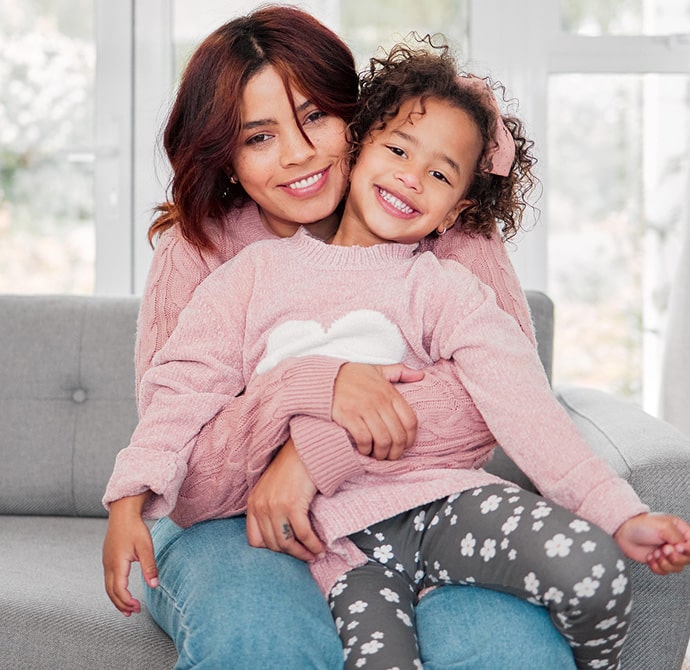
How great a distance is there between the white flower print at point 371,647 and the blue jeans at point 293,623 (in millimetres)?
36

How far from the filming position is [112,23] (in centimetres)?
271

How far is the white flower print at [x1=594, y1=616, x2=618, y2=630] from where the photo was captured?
3.72 feet

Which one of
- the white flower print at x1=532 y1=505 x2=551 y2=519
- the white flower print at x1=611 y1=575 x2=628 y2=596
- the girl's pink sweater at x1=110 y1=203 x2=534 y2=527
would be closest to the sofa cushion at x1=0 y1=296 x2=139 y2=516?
the girl's pink sweater at x1=110 y1=203 x2=534 y2=527

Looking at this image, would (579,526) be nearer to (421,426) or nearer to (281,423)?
(421,426)

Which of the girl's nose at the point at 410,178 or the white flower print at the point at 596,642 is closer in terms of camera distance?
the white flower print at the point at 596,642

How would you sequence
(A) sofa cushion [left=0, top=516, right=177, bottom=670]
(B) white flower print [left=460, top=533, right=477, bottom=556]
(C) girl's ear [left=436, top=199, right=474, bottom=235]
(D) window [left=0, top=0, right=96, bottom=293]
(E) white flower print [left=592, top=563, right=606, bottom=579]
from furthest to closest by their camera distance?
(D) window [left=0, top=0, right=96, bottom=293] → (C) girl's ear [left=436, top=199, right=474, bottom=235] → (A) sofa cushion [left=0, top=516, right=177, bottom=670] → (B) white flower print [left=460, top=533, right=477, bottom=556] → (E) white flower print [left=592, top=563, right=606, bottom=579]

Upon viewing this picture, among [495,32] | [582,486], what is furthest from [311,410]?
[495,32]

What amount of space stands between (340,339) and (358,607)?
1.22ft

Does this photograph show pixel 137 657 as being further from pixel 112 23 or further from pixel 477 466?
Result: pixel 112 23

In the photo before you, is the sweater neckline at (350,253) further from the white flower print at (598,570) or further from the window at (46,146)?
the window at (46,146)

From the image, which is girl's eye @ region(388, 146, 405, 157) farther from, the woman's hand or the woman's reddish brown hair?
the woman's hand

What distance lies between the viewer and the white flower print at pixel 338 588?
123cm

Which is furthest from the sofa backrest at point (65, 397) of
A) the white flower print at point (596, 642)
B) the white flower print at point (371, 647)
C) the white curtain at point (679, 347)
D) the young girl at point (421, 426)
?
the white flower print at point (371, 647)

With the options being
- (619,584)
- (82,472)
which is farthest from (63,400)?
(619,584)
